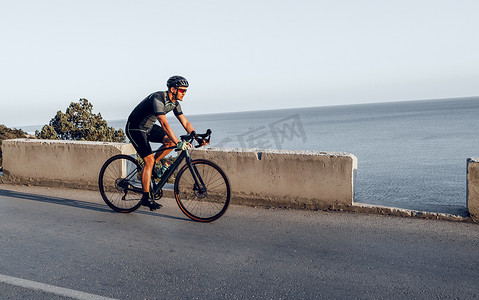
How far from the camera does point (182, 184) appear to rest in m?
5.79

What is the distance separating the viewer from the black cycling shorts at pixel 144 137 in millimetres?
6004

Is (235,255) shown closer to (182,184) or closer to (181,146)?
(182,184)

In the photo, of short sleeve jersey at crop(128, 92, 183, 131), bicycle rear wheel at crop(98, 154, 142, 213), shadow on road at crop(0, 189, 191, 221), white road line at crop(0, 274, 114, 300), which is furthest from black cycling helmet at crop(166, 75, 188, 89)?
white road line at crop(0, 274, 114, 300)

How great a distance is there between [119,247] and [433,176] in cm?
3595

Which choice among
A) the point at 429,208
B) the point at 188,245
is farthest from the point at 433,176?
the point at 188,245

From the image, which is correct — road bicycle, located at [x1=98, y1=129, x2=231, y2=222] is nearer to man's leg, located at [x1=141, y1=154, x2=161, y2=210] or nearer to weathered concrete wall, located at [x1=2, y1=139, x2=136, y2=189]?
man's leg, located at [x1=141, y1=154, x2=161, y2=210]

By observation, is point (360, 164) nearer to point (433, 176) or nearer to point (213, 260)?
point (433, 176)

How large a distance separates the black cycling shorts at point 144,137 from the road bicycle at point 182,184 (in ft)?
0.63

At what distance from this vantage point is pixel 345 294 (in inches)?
139

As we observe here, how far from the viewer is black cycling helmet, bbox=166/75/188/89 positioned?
18.9 feet

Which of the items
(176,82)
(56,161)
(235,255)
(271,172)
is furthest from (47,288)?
(56,161)

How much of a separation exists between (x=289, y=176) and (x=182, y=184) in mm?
1606

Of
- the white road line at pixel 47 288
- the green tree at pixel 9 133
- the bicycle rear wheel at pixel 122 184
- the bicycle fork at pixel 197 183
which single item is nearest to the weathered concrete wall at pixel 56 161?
the bicycle rear wheel at pixel 122 184

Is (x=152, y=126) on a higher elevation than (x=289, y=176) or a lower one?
higher
